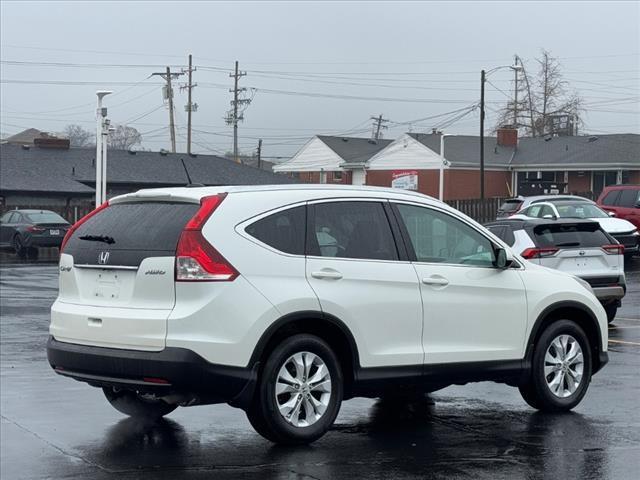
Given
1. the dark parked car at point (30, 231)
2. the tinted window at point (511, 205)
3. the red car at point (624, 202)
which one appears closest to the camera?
the red car at point (624, 202)

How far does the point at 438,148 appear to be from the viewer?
68.0 meters

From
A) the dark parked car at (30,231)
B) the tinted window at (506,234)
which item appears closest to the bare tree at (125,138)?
the dark parked car at (30,231)

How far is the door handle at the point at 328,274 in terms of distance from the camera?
795 cm

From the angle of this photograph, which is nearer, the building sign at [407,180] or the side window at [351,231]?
the side window at [351,231]

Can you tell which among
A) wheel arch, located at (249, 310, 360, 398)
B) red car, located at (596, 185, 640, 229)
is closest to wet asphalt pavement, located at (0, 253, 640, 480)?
wheel arch, located at (249, 310, 360, 398)

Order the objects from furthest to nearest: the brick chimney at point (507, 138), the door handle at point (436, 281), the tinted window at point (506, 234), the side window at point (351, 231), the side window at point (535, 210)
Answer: the brick chimney at point (507, 138) → the side window at point (535, 210) → the tinted window at point (506, 234) → the door handle at point (436, 281) → the side window at point (351, 231)

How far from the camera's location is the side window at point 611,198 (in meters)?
32.3

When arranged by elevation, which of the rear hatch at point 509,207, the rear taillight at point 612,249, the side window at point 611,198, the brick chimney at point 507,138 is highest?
the brick chimney at point 507,138

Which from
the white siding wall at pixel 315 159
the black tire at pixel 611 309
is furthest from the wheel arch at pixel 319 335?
the white siding wall at pixel 315 159

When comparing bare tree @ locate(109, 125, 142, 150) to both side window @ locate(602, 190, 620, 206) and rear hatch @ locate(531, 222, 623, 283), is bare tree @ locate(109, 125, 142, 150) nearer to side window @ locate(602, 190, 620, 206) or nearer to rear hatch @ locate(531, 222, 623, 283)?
side window @ locate(602, 190, 620, 206)

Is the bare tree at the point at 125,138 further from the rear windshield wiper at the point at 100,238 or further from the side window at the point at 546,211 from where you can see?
the rear windshield wiper at the point at 100,238

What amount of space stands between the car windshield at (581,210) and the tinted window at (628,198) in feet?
8.88

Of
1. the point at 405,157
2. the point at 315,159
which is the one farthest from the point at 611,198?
the point at 315,159

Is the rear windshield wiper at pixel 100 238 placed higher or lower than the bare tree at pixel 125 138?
lower
